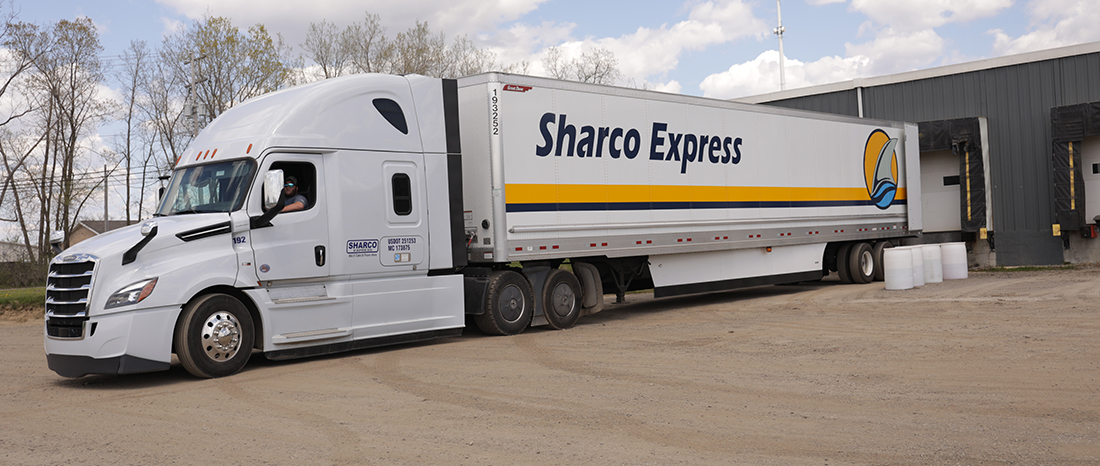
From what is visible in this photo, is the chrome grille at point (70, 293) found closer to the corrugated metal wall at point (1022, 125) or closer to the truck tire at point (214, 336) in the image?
the truck tire at point (214, 336)

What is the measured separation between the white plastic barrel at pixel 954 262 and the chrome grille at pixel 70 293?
17196 millimetres

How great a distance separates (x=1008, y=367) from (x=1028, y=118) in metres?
18.0

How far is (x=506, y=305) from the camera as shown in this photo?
490 inches

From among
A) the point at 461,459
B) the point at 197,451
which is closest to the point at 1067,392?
the point at 461,459

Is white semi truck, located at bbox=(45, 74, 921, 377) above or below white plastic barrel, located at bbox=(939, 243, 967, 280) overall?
above

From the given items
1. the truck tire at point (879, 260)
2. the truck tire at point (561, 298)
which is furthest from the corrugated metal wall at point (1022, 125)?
the truck tire at point (561, 298)

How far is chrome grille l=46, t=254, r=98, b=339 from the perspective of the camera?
8.87 meters

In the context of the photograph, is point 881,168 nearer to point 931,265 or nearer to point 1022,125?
point 931,265

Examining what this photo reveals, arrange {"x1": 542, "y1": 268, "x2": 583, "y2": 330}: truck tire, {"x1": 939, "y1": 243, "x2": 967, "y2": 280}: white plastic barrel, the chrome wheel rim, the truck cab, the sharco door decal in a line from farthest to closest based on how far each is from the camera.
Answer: the sharco door decal < {"x1": 939, "y1": 243, "x2": 967, "y2": 280}: white plastic barrel < {"x1": 542, "y1": 268, "x2": 583, "y2": 330}: truck tire < the chrome wheel rim < the truck cab

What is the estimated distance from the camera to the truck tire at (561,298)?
13.1 m

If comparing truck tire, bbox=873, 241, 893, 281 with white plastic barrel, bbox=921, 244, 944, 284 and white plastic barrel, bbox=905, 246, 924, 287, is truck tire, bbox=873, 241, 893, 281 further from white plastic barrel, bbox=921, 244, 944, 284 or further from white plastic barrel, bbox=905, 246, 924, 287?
white plastic barrel, bbox=905, 246, 924, 287

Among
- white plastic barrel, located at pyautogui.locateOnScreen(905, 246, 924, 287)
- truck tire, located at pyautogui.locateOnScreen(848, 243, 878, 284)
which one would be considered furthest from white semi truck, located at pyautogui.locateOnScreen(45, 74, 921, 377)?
truck tire, located at pyautogui.locateOnScreen(848, 243, 878, 284)

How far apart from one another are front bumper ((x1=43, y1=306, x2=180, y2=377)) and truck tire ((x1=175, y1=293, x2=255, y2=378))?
0.48ft

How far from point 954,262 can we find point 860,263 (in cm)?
210
